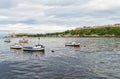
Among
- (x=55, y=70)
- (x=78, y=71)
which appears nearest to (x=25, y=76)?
(x=55, y=70)

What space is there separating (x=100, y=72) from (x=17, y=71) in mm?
17761

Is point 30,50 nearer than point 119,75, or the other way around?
point 119,75

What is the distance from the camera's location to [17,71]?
166ft

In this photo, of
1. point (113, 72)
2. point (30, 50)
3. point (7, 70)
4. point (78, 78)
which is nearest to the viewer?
point (78, 78)

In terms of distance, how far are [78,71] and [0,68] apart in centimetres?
1869

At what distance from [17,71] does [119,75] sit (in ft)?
70.3

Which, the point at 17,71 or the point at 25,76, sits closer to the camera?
the point at 25,76

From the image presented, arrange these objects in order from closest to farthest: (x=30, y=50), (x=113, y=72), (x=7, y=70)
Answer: (x=113, y=72), (x=7, y=70), (x=30, y=50)

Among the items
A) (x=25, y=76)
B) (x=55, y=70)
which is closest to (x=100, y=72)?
(x=55, y=70)

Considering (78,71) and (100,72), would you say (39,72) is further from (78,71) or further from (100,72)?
(100,72)

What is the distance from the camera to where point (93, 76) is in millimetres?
44812

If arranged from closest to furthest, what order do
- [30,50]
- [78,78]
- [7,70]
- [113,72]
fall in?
1. [78,78]
2. [113,72]
3. [7,70]
4. [30,50]

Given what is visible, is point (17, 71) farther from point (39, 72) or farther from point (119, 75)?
point (119, 75)

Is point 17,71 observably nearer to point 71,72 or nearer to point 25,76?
point 25,76
